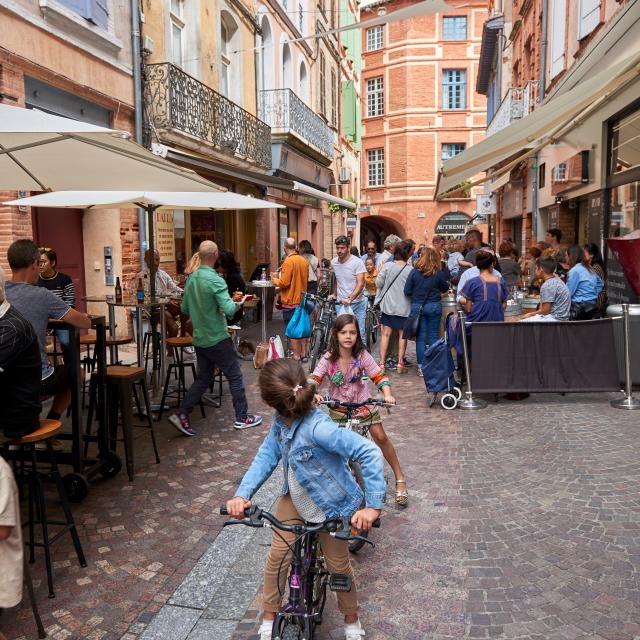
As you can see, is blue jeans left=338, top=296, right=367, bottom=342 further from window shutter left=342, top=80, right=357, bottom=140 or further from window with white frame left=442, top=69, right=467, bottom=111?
window with white frame left=442, top=69, right=467, bottom=111

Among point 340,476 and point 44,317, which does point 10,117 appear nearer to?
point 44,317

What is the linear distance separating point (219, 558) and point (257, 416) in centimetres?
291

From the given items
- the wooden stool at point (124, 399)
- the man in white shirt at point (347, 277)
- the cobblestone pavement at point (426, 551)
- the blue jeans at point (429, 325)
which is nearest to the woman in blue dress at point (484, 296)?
the blue jeans at point (429, 325)

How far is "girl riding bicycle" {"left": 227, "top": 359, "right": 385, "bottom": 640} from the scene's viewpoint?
104 inches

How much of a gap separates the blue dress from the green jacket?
277 centimetres

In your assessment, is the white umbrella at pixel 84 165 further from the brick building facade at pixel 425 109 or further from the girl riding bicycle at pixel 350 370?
the brick building facade at pixel 425 109

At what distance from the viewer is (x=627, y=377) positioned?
709 centimetres

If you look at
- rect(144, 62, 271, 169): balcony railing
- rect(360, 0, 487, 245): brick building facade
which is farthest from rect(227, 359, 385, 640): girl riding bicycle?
rect(360, 0, 487, 245): brick building facade

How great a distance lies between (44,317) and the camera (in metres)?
4.29

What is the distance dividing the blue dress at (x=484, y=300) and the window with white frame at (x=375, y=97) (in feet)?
118

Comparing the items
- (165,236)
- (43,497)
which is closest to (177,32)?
(165,236)

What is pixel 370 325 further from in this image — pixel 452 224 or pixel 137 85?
pixel 452 224

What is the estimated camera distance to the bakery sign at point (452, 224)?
40.3 meters

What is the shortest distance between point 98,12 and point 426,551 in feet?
32.0
